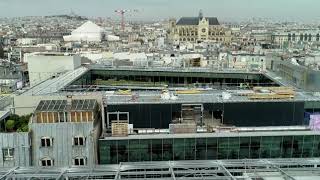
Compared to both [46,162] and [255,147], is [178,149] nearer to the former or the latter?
[255,147]

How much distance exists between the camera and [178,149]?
89.7 feet

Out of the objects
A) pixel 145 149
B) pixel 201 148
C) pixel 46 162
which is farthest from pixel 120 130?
pixel 201 148

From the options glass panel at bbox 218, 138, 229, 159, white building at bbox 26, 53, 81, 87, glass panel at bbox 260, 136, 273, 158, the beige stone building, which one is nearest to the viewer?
glass panel at bbox 218, 138, 229, 159

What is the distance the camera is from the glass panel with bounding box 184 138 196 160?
2719cm

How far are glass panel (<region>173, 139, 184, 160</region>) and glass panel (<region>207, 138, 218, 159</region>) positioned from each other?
6.08 ft

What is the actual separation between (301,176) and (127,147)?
1251 centimetres

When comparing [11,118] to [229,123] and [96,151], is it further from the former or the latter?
[229,123]

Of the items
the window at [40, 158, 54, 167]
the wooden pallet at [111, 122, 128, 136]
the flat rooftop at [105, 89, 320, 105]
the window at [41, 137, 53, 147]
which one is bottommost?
the window at [40, 158, 54, 167]

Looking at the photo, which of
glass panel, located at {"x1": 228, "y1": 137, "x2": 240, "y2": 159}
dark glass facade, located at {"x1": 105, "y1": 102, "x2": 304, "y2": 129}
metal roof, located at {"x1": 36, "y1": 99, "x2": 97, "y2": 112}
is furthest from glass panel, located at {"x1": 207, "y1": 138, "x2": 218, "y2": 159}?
metal roof, located at {"x1": 36, "y1": 99, "x2": 97, "y2": 112}

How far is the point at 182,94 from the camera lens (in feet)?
113

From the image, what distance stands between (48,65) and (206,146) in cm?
3272

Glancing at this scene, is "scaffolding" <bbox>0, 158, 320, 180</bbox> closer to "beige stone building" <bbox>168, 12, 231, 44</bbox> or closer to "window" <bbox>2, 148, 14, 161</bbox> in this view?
"window" <bbox>2, 148, 14, 161</bbox>

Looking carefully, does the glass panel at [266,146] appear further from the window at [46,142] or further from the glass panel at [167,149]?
the window at [46,142]

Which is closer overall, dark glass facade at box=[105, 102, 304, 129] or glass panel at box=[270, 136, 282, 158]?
glass panel at box=[270, 136, 282, 158]
